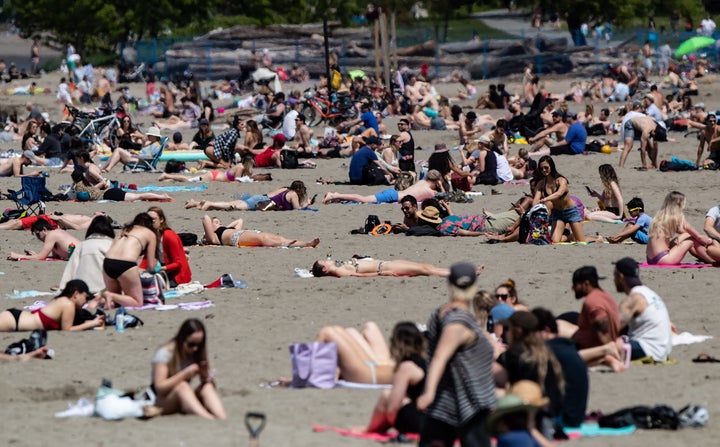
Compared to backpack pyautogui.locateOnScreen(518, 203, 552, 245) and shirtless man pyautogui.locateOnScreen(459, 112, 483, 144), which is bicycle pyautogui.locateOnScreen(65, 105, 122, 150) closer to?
shirtless man pyautogui.locateOnScreen(459, 112, 483, 144)

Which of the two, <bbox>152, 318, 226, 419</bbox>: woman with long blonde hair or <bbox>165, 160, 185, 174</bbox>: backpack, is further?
<bbox>165, 160, 185, 174</bbox>: backpack

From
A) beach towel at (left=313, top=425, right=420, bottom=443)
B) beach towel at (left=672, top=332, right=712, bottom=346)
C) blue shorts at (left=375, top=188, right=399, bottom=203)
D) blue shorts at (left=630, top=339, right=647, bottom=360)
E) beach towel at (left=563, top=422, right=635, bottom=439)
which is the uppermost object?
beach towel at (left=313, top=425, right=420, bottom=443)

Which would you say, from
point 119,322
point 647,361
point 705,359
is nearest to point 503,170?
point 119,322

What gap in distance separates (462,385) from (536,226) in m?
9.01

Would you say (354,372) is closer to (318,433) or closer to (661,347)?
(318,433)

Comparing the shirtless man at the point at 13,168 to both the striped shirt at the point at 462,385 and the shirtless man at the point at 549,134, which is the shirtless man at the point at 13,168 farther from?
the striped shirt at the point at 462,385

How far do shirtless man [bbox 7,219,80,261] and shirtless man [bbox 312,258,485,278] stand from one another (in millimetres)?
2852

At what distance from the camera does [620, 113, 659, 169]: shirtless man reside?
23.9m

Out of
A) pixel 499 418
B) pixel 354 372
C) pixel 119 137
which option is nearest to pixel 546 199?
pixel 354 372

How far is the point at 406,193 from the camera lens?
1878 cm

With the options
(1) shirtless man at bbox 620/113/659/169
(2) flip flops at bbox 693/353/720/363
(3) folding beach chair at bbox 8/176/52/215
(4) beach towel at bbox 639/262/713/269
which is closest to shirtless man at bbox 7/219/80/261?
(3) folding beach chair at bbox 8/176/52/215

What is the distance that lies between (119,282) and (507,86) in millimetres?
30843

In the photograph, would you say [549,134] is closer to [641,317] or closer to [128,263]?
[128,263]

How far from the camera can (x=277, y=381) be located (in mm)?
9805
